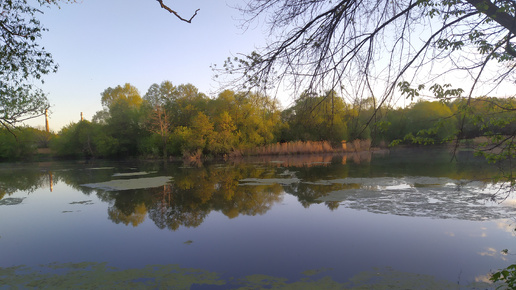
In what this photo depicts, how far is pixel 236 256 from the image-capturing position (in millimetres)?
4934

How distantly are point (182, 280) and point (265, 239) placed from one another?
77.0 inches

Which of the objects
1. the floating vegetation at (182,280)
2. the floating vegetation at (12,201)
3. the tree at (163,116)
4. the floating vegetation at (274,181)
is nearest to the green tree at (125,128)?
the tree at (163,116)

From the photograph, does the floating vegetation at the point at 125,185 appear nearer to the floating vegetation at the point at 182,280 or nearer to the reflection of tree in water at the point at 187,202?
the reflection of tree in water at the point at 187,202

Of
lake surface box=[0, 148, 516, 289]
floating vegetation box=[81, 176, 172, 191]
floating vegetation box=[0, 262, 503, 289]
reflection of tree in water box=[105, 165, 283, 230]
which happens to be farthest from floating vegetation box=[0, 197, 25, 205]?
floating vegetation box=[0, 262, 503, 289]


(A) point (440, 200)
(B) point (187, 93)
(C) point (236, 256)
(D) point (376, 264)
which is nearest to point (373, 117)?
(D) point (376, 264)

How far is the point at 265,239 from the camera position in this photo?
5730mm

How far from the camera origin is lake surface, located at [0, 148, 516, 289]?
414 centimetres

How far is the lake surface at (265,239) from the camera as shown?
4.14 metres

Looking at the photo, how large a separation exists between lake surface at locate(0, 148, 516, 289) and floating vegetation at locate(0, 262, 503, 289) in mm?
14

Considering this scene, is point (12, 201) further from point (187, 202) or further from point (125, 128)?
point (125, 128)

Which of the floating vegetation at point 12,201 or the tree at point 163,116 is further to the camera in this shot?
the tree at point 163,116

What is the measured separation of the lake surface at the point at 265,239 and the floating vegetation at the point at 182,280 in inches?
0.6

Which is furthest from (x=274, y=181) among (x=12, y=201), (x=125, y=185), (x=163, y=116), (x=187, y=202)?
(x=163, y=116)

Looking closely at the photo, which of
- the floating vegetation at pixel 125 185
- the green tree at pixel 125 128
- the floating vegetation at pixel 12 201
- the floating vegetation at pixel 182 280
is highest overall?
the green tree at pixel 125 128
